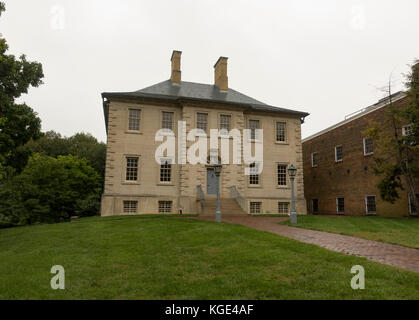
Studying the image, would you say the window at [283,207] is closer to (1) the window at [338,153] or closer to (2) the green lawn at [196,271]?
(1) the window at [338,153]

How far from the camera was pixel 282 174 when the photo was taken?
29.5m

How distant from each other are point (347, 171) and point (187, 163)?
1477 centimetres

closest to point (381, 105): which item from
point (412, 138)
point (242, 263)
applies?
point (412, 138)

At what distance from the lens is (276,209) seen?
92.6 feet

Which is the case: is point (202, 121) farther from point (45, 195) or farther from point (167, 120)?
point (45, 195)

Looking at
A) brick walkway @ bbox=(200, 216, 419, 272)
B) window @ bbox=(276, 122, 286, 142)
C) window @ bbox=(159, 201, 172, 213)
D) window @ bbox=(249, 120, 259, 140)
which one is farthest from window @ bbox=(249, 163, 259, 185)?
brick walkway @ bbox=(200, 216, 419, 272)

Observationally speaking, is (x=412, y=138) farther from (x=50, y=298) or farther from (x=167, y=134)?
(x=50, y=298)

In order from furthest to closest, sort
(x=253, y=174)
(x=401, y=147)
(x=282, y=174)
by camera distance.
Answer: (x=282, y=174), (x=253, y=174), (x=401, y=147)

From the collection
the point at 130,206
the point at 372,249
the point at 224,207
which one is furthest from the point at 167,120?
the point at 372,249

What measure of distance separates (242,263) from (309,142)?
30333 mm

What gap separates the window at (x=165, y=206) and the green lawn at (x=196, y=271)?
14095mm

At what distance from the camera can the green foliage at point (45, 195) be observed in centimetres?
2381

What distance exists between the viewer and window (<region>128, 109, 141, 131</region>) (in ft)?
86.8

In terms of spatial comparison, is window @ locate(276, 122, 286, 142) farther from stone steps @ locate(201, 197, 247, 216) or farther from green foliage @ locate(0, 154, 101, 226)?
green foliage @ locate(0, 154, 101, 226)
